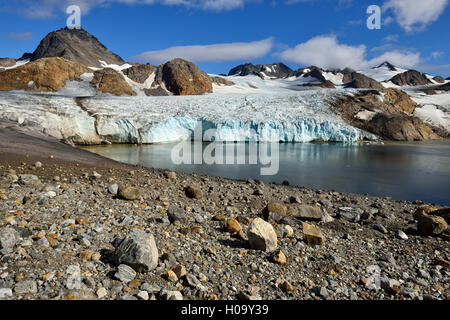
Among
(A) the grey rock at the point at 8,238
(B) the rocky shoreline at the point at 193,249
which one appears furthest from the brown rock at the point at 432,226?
(A) the grey rock at the point at 8,238

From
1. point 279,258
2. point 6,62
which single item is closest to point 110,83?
point 279,258

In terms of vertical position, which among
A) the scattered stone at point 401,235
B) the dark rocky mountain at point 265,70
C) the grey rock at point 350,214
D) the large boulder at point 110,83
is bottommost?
the scattered stone at point 401,235

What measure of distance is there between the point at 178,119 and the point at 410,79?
102m

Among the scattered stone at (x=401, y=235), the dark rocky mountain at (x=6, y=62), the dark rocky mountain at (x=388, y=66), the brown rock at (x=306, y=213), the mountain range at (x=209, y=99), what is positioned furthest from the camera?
the dark rocky mountain at (x=388, y=66)

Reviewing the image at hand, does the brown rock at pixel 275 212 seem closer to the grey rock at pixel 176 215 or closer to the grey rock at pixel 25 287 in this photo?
the grey rock at pixel 176 215

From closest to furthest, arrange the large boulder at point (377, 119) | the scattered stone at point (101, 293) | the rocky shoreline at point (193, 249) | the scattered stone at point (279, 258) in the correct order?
the scattered stone at point (101, 293), the rocky shoreline at point (193, 249), the scattered stone at point (279, 258), the large boulder at point (377, 119)

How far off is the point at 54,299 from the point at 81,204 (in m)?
1.82

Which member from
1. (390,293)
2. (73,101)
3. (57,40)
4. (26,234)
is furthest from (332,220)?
(57,40)

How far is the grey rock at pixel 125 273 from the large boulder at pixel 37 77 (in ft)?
110

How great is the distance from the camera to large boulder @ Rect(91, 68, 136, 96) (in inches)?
1277

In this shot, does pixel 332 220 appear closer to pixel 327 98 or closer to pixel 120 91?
pixel 327 98

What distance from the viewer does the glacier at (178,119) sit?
46.4 ft

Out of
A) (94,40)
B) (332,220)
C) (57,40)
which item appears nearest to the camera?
(332,220)

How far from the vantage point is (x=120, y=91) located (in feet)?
109
